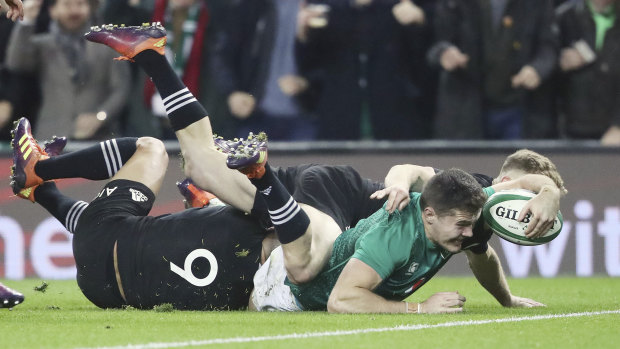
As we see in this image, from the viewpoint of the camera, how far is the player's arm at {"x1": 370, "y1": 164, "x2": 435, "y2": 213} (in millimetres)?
6117

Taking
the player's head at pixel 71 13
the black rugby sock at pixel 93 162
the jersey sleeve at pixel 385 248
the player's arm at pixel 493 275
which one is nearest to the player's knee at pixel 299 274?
the jersey sleeve at pixel 385 248

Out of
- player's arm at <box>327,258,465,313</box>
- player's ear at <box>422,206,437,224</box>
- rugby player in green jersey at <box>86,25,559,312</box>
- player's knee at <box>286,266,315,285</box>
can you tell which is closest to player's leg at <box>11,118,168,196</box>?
rugby player in green jersey at <box>86,25,559,312</box>

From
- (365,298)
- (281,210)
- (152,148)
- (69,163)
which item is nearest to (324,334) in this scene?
(365,298)

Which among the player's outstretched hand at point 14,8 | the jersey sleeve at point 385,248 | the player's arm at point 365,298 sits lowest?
the player's arm at point 365,298

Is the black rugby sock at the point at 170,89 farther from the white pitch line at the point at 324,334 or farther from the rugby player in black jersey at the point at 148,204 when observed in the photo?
the white pitch line at the point at 324,334

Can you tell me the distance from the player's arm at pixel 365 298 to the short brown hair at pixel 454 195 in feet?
1.63

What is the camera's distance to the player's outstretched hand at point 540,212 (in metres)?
6.00

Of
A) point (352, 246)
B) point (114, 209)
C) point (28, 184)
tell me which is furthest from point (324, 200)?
point (28, 184)

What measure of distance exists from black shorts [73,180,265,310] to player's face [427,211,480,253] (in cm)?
123

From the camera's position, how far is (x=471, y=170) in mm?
10695

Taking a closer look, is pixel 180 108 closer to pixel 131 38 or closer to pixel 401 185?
pixel 131 38

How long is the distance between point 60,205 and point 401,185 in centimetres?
255

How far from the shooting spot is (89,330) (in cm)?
554

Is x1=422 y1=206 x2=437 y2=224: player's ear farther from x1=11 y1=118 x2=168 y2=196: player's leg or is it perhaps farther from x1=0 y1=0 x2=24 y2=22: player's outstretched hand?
x1=0 y1=0 x2=24 y2=22: player's outstretched hand
